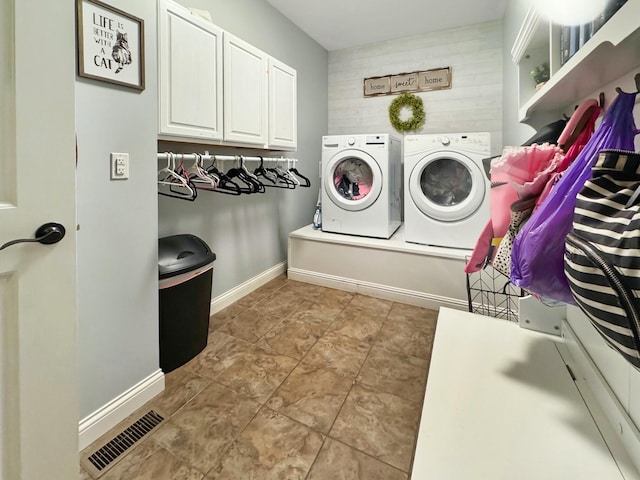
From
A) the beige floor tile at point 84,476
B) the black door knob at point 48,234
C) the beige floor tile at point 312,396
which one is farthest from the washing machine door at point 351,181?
the beige floor tile at point 84,476

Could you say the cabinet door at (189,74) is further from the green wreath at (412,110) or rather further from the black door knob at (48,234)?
the green wreath at (412,110)

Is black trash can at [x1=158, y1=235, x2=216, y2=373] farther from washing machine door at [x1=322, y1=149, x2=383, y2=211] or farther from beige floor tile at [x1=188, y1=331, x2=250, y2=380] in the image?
washing machine door at [x1=322, y1=149, x2=383, y2=211]

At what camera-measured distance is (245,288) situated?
9.46 feet

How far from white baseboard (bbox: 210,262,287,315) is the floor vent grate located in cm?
110

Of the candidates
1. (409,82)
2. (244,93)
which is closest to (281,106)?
(244,93)

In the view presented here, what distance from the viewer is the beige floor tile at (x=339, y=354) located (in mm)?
1884

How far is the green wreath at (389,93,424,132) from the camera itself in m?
3.53

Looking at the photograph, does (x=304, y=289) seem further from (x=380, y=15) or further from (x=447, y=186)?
(x=380, y=15)

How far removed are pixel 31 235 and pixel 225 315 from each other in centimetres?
177

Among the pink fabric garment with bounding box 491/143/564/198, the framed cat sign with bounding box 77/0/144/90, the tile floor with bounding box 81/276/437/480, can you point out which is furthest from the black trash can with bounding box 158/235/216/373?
the pink fabric garment with bounding box 491/143/564/198

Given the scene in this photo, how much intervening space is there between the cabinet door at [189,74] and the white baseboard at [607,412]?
1.98 meters

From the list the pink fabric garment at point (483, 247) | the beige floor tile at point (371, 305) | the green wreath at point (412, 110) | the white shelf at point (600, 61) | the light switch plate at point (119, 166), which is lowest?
the beige floor tile at point (371, 305)

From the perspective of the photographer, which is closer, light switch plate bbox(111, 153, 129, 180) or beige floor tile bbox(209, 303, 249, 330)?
light switch plate bbox(111, 153, 129, 180)

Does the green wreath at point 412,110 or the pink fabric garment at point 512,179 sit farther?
the green wreath at point 412,110
